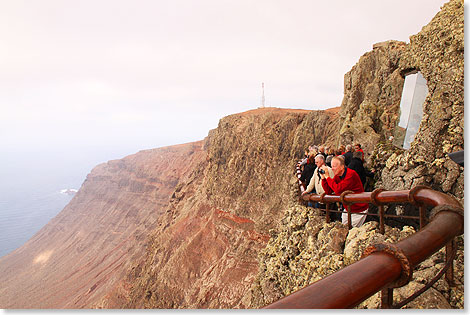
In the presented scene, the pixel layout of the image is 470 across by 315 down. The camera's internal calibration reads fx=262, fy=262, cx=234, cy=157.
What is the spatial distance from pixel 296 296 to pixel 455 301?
9.08 ft

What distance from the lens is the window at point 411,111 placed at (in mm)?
6531

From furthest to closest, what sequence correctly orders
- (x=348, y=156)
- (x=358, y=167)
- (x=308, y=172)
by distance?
(x=348, y=156) → (x=308, y=172) → (x=358, y=167)

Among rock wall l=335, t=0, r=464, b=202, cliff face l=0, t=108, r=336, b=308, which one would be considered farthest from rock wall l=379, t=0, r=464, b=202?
cliff face l=0, t=108, r=336, b=308

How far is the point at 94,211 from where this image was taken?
58.9 meters

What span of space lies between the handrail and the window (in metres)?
5.66

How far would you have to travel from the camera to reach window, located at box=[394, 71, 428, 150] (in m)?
6.53

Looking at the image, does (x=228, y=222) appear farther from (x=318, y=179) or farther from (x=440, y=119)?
(x=440, y=119)

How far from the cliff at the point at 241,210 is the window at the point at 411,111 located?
1.30ft

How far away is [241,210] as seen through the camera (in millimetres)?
23469

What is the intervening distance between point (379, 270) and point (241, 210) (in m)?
22.7

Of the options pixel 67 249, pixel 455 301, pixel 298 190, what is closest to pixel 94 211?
pixel 67 249

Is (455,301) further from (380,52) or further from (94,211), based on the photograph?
(94,211)

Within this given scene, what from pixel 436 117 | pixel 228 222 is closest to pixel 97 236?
pixel 228 222

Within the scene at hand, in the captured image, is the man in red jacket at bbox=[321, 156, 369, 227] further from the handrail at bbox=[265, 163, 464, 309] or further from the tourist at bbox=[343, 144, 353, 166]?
the handrail at bbox=[265, 163, 464, 309]
